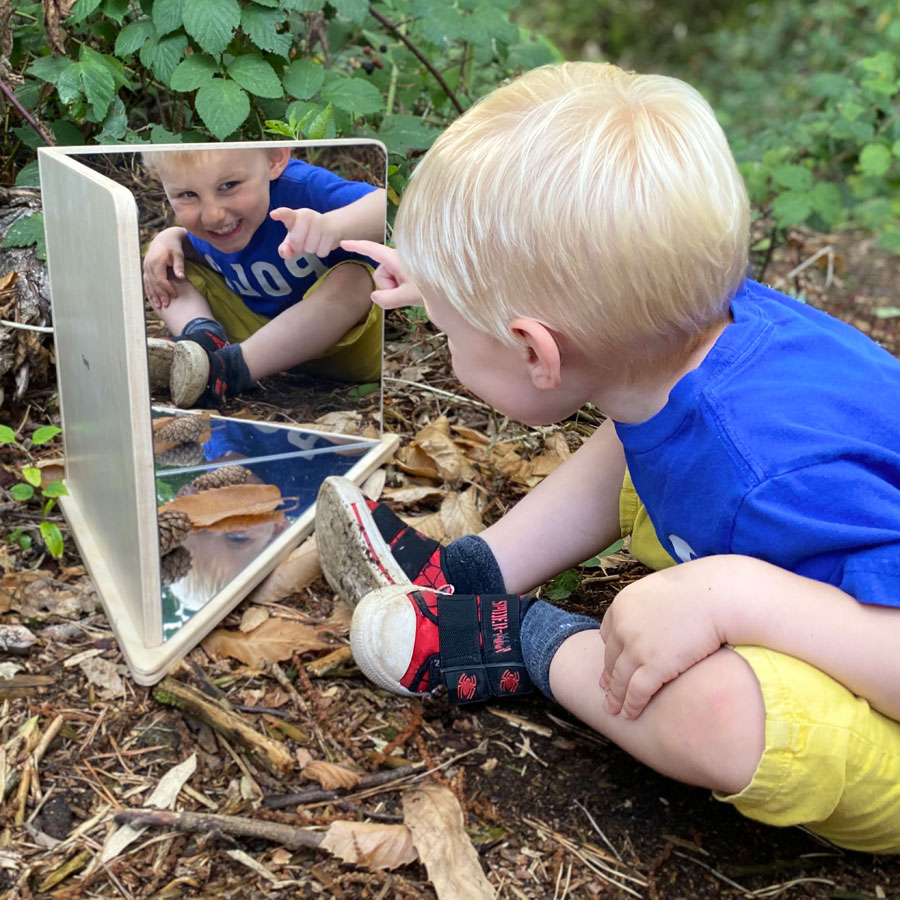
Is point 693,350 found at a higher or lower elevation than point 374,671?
higher

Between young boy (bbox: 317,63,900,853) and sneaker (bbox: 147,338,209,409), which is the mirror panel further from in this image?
young boy (bbox: 317,63,900,853)

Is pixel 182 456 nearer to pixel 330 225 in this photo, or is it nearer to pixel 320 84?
pixel 330 225

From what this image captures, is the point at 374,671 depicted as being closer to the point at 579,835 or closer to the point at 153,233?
the point at 579,835

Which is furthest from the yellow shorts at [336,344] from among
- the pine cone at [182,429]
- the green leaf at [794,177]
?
the green leaf at [794,177]

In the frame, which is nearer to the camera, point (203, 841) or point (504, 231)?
point (504, 231)

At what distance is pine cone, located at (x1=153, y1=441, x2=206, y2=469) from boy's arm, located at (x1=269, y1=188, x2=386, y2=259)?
0.94ft

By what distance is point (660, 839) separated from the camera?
109cm

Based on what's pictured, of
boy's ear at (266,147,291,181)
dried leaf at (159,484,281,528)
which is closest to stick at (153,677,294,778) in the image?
dried leaf at (159,484,281,528)

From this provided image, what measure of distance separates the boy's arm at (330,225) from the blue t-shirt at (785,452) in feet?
1.76

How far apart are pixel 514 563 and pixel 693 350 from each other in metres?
0.46

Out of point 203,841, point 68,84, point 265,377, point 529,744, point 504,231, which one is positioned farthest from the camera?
point 68,84

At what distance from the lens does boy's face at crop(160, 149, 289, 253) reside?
3.76 feet

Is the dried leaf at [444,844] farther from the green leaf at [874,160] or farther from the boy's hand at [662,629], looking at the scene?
the green leaf at [874,160]

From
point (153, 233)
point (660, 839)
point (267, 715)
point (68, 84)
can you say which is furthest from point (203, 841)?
point (68, 84)
